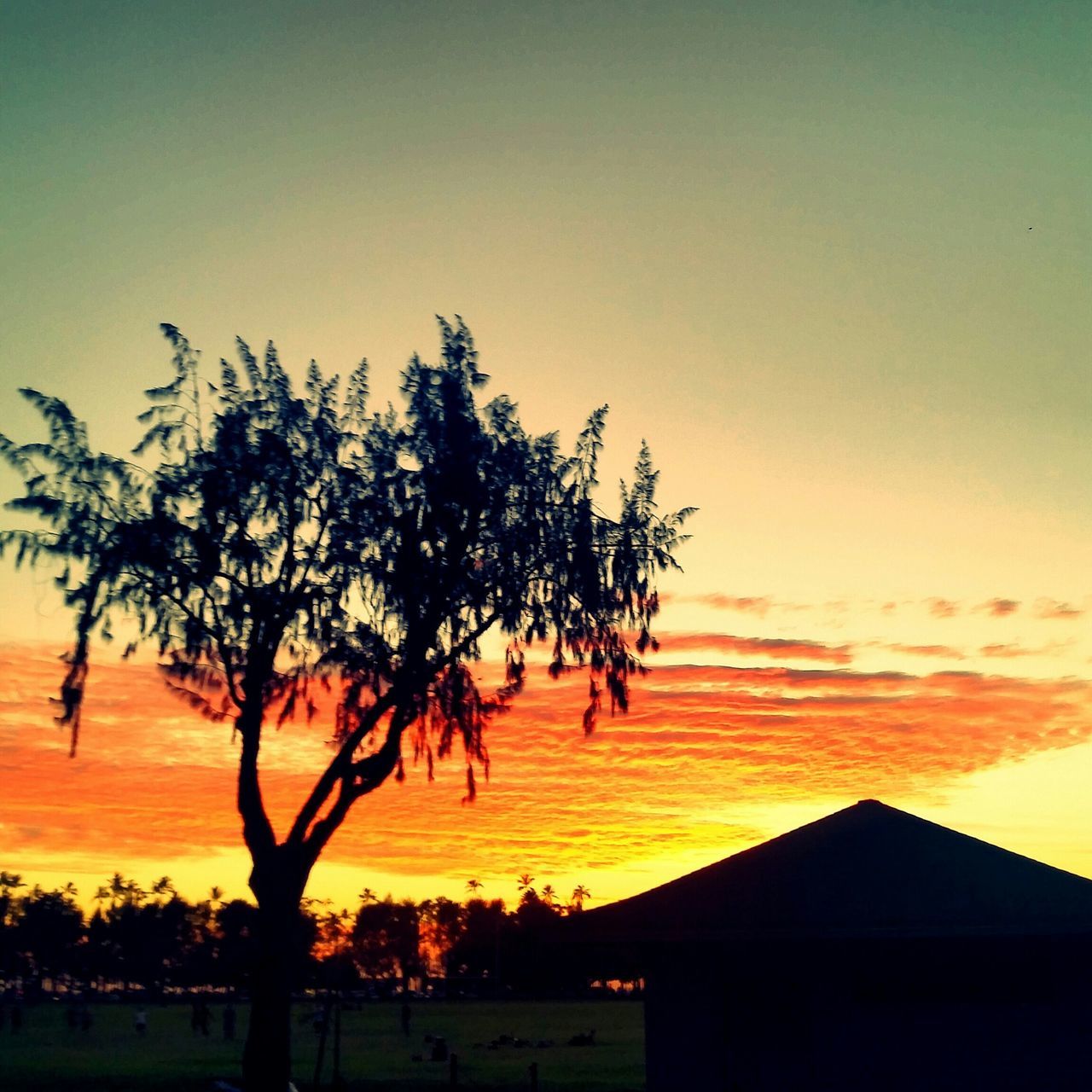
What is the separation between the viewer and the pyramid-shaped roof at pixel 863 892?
17500 mm

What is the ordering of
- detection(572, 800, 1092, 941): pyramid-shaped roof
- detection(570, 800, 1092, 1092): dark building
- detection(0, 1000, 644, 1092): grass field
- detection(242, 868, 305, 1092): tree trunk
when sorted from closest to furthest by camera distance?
detection(572, 800, 1092, 941): pyramid-shaped roof
detection(570, 800, 1092, 1092): dark building
detection(242, 868, 305, 1092): tree trunk
detection(0, 1000, 644, 1092): grass field

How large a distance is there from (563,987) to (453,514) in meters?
136

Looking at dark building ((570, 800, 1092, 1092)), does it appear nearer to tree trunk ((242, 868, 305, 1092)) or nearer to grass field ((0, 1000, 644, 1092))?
tree trunk ((242, 868, 305, 1092))

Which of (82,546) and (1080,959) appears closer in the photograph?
(1080,959)

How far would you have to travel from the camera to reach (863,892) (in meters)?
18.8

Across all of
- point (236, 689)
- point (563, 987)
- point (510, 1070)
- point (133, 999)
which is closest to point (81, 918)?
point (133, 999)

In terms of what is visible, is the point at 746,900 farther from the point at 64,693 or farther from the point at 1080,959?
the point at 64,693

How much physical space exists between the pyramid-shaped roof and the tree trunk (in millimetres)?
6065

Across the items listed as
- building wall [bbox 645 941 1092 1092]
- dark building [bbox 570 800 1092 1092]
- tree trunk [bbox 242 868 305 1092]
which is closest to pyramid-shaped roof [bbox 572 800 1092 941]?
dark building [bbox 570 800 1092 1092]

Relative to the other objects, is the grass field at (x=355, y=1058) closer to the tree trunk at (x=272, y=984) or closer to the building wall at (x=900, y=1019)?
the tree trunk at (x=272, y=984)

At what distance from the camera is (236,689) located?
77.0ft

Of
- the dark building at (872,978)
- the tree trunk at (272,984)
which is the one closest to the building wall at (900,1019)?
the dark building at (872,978)

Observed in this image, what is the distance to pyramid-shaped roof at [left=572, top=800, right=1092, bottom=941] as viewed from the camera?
17500 mm

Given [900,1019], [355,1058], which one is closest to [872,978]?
[900,1019]
